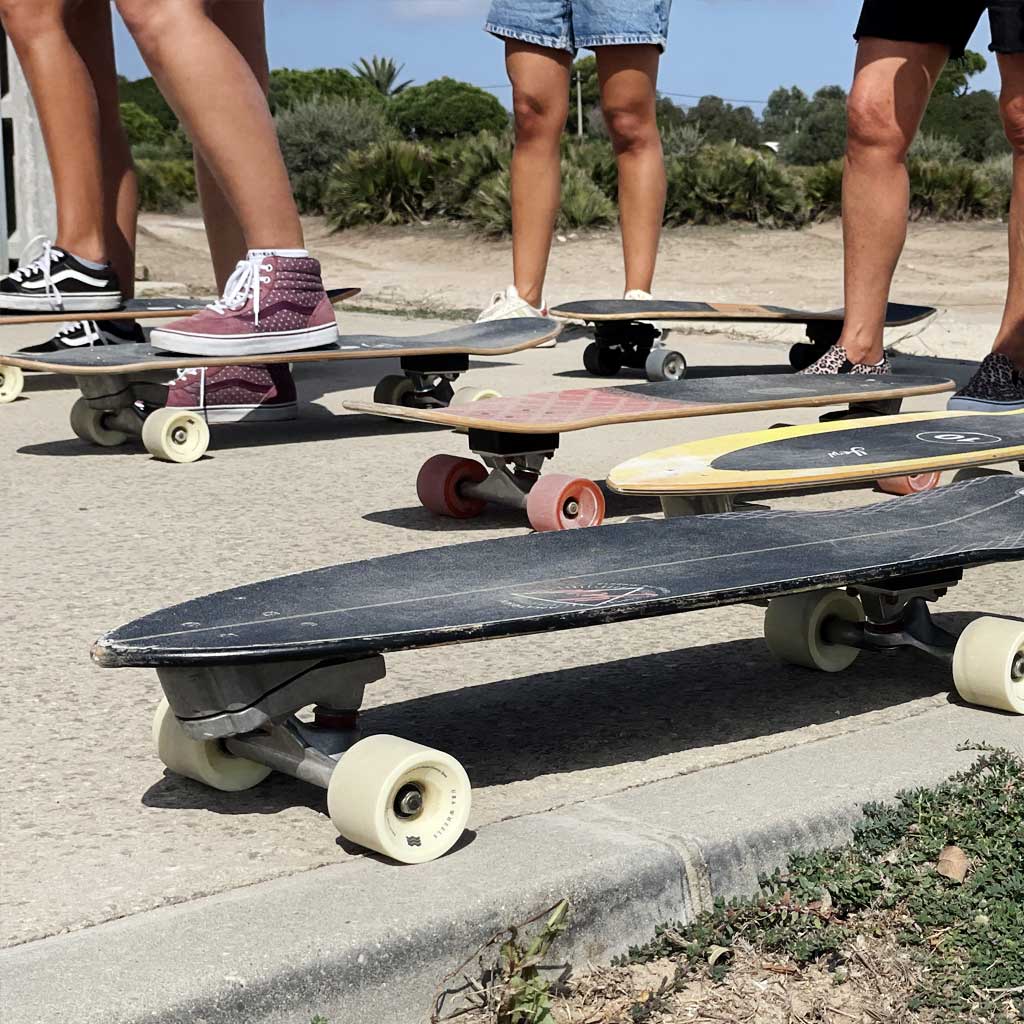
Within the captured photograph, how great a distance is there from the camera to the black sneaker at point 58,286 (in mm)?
4781

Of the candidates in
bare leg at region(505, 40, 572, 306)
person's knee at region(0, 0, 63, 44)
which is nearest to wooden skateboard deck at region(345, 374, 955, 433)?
person's knee at region(0, 0, 63, 44)

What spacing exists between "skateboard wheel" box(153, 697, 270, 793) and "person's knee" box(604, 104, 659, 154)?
4.54m

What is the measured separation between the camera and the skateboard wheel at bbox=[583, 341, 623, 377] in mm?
5895

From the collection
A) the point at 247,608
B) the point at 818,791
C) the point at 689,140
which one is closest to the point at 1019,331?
the point at 818,791

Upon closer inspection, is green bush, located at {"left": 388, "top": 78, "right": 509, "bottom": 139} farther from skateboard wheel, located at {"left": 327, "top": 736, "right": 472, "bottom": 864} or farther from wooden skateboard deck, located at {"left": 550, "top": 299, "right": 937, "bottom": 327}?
skateboard wheel, located at {"left": 327, "top": 736, "right": 472, "bottom": 864}

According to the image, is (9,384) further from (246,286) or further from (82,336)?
(246,286)

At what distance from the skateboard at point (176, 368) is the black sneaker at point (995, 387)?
120 cm

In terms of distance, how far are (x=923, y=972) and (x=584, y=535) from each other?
2.96 feet

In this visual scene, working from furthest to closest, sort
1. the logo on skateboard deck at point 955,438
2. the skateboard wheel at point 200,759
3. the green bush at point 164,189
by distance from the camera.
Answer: the green bush at point 164,189
the logo on skateboard deck at point 955,438
the skateboard wheel at point 200,759

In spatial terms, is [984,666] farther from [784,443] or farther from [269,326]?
[269,326]

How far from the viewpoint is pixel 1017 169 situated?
4.16 meters

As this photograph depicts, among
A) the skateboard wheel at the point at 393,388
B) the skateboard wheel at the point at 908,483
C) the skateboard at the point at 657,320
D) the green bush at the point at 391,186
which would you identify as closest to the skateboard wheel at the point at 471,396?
the skateboard wheel at the point at 393,388

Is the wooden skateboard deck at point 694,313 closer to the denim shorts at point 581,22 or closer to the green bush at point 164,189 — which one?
the denim shorts at point 581,22

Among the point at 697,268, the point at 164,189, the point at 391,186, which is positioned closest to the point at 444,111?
the point at 164,189
